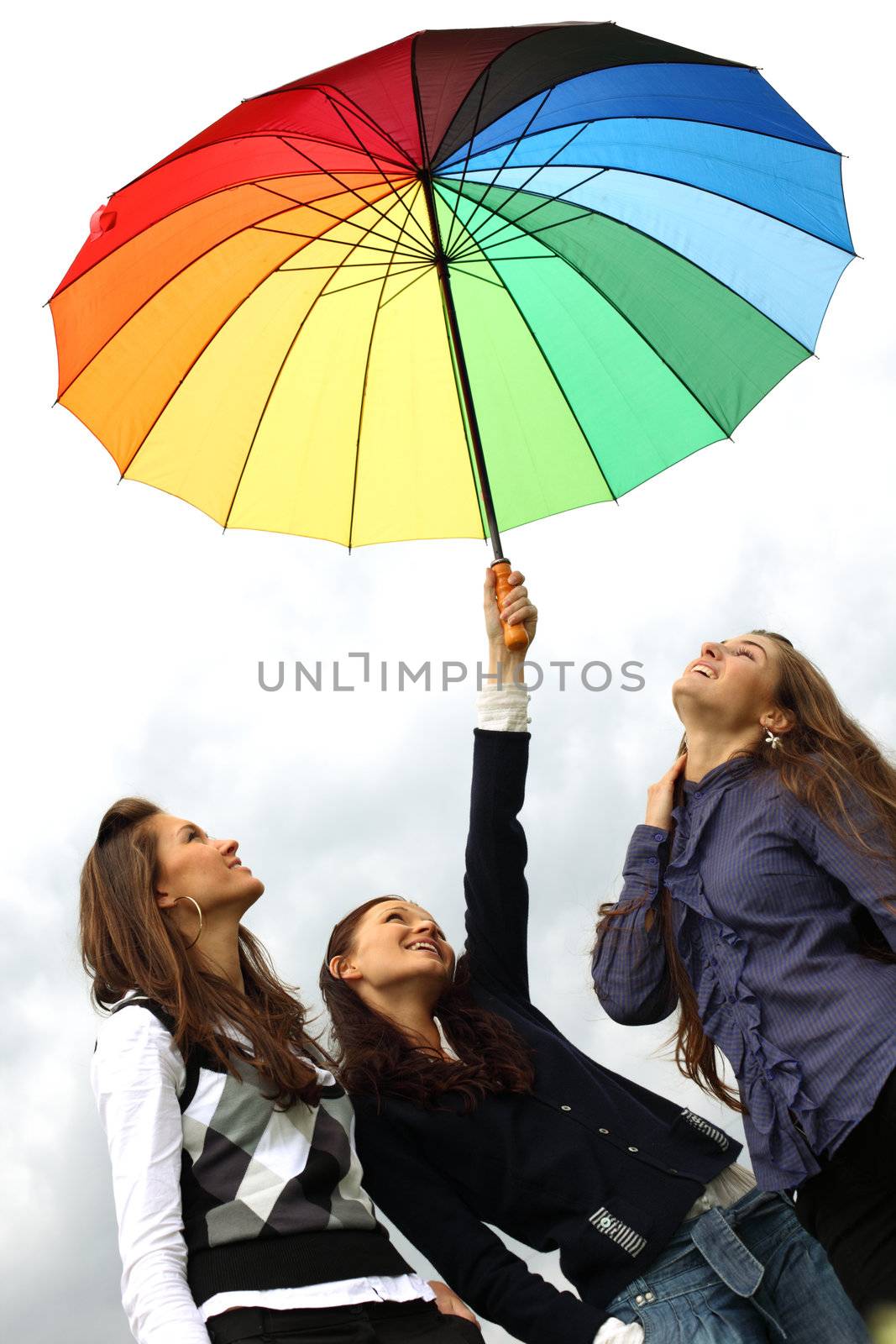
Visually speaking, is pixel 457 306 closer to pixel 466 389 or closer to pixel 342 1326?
pixel 466 389

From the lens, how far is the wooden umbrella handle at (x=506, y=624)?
4.12 m

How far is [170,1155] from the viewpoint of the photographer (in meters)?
3.03

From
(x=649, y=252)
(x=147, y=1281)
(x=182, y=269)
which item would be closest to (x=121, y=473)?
(x=182, y=269)

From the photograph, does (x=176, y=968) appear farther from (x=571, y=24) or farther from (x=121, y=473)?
(x=571, y=24)

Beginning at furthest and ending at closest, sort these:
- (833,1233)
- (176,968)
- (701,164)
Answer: (701,164)
(176,968)
(833,1233)

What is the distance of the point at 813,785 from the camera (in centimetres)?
343

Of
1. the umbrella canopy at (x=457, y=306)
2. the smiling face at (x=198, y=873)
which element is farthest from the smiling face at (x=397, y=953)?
the umbrella canopy at (x=457, y=306)

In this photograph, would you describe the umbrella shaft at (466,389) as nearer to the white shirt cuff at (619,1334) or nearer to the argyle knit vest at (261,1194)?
the argyle knit vest at (261,1194)

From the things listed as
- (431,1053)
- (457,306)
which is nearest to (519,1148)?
(431,1053)

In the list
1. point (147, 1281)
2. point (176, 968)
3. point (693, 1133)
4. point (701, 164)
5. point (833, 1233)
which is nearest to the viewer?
point (147, 1281)

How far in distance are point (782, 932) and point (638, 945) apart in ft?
1.62

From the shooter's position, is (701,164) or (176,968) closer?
(176,968)

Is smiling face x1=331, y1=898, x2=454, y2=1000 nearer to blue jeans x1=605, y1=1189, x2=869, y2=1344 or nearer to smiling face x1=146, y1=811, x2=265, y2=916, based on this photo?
smiling face x1=146, y1=811, x2=265, y2=916

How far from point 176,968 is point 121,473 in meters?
1.97
